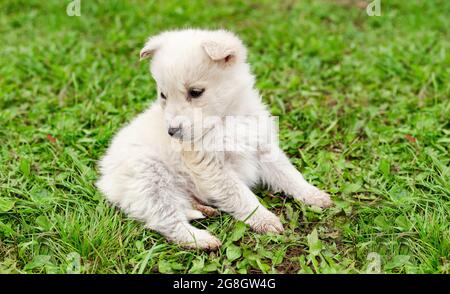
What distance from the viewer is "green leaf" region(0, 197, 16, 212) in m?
3.97

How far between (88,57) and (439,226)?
14.1 feet

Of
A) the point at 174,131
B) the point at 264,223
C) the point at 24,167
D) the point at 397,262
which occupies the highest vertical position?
the point at 174,131

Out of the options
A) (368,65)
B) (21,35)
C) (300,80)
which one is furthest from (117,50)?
(368,65)

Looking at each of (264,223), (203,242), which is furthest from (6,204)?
(264,223)

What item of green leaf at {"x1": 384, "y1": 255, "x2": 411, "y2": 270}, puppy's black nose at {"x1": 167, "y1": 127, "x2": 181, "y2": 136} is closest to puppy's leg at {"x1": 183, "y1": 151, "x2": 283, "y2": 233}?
puppy's black nose at {"x1": 167, "y1": 127, "x2": 181, "y2": 136}

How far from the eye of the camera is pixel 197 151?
13.0 feet

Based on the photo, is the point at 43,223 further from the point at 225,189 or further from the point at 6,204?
the point at 225,189

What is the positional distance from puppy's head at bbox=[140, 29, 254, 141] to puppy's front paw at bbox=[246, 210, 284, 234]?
70cm

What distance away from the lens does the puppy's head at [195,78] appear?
3.76 metres

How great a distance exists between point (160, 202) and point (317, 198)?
1.16 m

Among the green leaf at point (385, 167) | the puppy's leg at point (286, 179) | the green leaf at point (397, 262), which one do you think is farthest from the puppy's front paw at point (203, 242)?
the green leaf at point (385, 167)

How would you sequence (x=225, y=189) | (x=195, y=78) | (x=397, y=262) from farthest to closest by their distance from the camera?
(x=225, y=189) → (x=195, y=78) → (x=397, y=262)

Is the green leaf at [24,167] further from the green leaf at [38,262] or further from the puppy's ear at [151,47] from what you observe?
the puppy's ear at [151,47]

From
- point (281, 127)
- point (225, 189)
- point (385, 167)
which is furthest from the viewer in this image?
point (281, 127)
